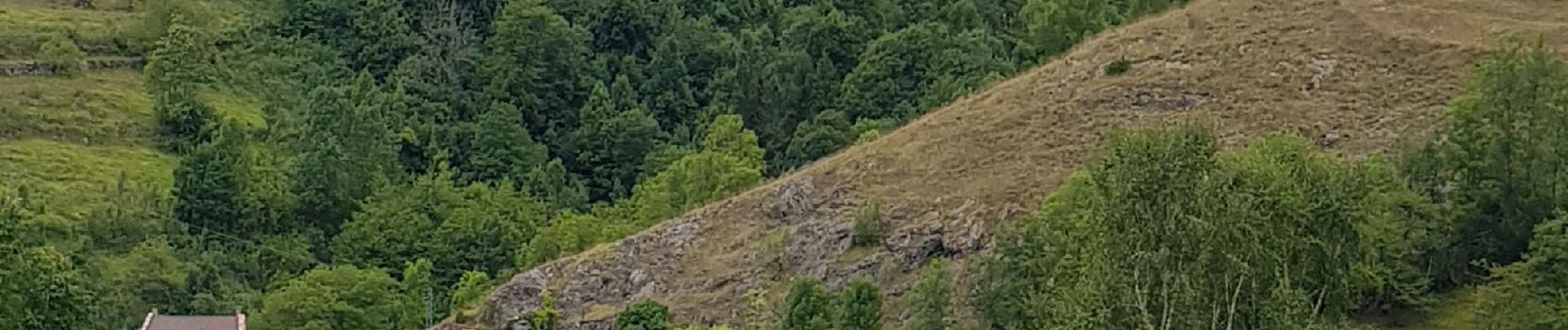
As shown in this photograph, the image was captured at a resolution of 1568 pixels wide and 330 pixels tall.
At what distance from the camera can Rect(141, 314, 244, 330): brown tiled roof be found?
72750 millimetres

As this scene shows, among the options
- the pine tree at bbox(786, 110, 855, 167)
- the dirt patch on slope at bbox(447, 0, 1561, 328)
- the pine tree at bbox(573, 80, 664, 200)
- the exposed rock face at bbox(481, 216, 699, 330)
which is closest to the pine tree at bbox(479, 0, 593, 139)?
the pine tree at bbox(573, 80, 664, 200)

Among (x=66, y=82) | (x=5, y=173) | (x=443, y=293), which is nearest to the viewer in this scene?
(x=443, y=293)

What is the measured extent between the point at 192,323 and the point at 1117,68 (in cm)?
3115

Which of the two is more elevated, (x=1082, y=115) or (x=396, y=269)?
(x=1082, y=115)

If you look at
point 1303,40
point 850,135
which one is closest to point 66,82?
point 850,135

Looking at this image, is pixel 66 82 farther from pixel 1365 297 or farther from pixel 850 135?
pixel 1365 297

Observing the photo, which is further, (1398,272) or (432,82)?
(432,82)

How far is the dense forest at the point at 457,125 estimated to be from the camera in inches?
3263

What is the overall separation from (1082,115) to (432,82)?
211ft

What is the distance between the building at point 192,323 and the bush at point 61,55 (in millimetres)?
35413

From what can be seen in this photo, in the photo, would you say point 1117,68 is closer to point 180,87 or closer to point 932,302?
point 932,302

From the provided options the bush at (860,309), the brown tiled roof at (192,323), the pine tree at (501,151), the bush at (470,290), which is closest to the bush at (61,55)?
the pine tree at (501,151)

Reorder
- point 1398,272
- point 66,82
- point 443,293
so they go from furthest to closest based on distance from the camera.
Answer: point 66,82
point 443,293
point 1398,272

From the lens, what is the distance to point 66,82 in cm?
10788
